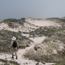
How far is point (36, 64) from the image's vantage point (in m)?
24.2

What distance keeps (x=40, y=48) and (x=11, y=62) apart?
9388 millimetres

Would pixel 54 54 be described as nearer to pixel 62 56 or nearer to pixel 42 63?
pixel 62 56

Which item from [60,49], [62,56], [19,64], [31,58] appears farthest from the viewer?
[60,49]

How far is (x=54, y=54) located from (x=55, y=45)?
4241 millimetres

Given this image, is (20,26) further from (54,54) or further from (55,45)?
(54,54)

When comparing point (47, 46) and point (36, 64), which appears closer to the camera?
point (36, 64)

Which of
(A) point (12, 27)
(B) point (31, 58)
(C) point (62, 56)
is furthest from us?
(A) point (12, 27)

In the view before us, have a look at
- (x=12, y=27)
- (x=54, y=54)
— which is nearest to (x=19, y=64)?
(x=54, y=54)

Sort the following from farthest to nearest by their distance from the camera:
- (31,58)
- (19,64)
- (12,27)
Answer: (12,27)
(31,58)
(19,64)

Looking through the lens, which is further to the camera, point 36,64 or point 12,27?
point 12,27

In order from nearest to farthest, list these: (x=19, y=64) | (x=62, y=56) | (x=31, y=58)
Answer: (x=19, y=64) < (x=31, y=58) < (x=62, y=56)

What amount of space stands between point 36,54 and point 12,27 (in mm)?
31352

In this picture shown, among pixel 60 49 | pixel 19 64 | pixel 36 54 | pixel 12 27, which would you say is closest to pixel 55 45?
pixel 60 49

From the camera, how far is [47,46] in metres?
33.0
